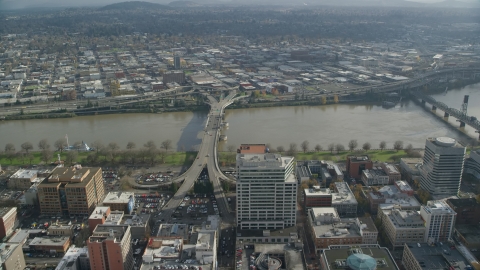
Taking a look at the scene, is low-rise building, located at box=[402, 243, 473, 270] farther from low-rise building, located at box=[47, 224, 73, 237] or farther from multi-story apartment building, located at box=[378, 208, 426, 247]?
low-rise building, located at box=[47, 224, 73, 237]

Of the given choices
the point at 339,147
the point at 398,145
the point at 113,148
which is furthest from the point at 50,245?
the point at 398,145

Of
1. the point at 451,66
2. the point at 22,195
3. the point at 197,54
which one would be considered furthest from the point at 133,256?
the point at 197,54

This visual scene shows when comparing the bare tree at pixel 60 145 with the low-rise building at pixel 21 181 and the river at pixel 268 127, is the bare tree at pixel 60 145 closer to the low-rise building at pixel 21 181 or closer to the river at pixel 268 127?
the river at pixel 268 127

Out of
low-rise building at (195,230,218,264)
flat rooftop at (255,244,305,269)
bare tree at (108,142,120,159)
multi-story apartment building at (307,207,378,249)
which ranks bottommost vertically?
bare tree at (108,142,120,159)

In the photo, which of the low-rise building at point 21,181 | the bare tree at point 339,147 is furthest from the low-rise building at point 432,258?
the low-rise building at point 21,181

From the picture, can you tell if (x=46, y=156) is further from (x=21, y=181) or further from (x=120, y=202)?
(x=120, y=202)

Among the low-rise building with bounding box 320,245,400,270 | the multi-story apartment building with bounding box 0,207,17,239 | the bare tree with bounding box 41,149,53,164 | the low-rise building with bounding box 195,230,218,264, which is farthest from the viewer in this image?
the bare tree with bounding box 41,149,53,164

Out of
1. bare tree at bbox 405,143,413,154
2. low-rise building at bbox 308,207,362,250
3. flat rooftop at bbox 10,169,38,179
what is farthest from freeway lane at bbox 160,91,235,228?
bare tree at bbox 405,143,413,154
